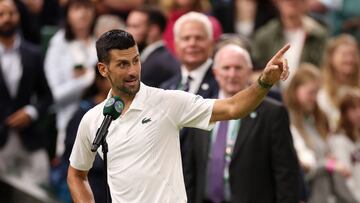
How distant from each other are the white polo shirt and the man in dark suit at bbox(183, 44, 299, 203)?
5.89 feet

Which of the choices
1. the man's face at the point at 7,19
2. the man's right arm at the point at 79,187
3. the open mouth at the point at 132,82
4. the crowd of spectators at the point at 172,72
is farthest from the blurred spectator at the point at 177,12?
the open mouth at the point at 132,82

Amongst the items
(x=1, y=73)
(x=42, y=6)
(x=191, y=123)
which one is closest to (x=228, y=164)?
(x=191, y=123)

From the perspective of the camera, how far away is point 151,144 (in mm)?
5879

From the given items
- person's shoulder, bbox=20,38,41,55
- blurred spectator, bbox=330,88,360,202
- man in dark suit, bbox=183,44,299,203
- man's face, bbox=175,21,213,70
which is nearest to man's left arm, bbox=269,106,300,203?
man in dark suit, bbox=183,44,299,203

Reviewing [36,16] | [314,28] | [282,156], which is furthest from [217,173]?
[36,16]

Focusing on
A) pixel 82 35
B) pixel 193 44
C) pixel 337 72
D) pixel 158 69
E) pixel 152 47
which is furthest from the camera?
pixel 337 72

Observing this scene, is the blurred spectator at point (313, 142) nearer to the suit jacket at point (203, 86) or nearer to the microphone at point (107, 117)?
the suit jacket at point (203, 86)

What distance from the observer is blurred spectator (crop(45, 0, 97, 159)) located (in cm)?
1078

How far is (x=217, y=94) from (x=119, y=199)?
2.25 m

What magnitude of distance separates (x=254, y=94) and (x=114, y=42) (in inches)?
29.8

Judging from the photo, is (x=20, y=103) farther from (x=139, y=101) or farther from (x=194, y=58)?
(x=139, y=101)

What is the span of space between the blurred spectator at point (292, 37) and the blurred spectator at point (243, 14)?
26 centimetres

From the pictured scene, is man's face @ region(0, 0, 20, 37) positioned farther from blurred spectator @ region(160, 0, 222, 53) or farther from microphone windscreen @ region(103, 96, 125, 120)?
microphone windscreen @ region(103, 96, 125, 120)

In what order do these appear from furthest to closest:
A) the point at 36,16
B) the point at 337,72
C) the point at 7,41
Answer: the point at 36,16, the point at 337,72, the point at 7,41
